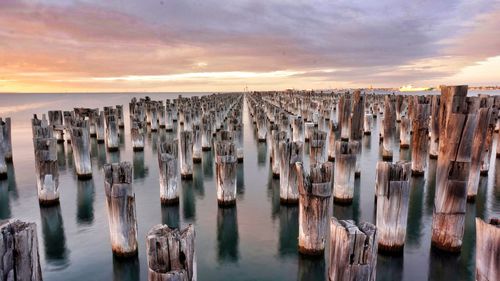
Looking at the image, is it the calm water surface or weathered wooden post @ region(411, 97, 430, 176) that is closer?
the calm water surface

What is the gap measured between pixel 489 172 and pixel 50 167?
15.0 metres

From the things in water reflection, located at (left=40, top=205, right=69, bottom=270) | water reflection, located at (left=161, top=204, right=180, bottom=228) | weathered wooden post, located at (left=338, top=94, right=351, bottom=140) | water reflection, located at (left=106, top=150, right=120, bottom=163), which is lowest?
water reflection, located at (left=40, top=205, right=69, bottom=270)

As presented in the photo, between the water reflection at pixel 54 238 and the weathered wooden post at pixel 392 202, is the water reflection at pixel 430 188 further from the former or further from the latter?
the water reflection at pixel 54 238

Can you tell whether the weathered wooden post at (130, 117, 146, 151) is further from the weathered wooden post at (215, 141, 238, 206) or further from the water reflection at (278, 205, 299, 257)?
the water reflection at (278, 205, 299, 257)

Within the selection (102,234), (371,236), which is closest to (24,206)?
(102,234)

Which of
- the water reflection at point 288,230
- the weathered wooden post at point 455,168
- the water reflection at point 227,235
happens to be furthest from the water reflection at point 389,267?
the water reflection at point 227,235

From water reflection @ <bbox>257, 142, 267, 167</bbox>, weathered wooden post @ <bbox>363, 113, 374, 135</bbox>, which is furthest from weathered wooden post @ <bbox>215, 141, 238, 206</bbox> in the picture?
weathered wooden post @ <bbox>363, 113, 374, 135</bbox>

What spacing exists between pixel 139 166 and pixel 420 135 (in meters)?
11.6

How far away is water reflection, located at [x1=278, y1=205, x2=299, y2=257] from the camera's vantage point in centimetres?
798

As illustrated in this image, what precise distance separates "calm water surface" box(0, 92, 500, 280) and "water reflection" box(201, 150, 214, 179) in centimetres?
4

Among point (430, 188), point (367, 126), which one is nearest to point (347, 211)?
point (430, 188)

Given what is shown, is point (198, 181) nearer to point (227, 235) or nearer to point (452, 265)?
point (227, 235)

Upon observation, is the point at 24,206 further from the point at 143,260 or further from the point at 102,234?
the point at 143,260

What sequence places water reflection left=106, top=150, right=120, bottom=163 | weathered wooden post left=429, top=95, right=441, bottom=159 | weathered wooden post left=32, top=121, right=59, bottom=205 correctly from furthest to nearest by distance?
water reflection left=106, top=150, right=120, bottom=163, weathered wooden post left=429, top=95, right=441, bottom=159, weathered wooden post left=32, top=121, right=59, bottom=205
